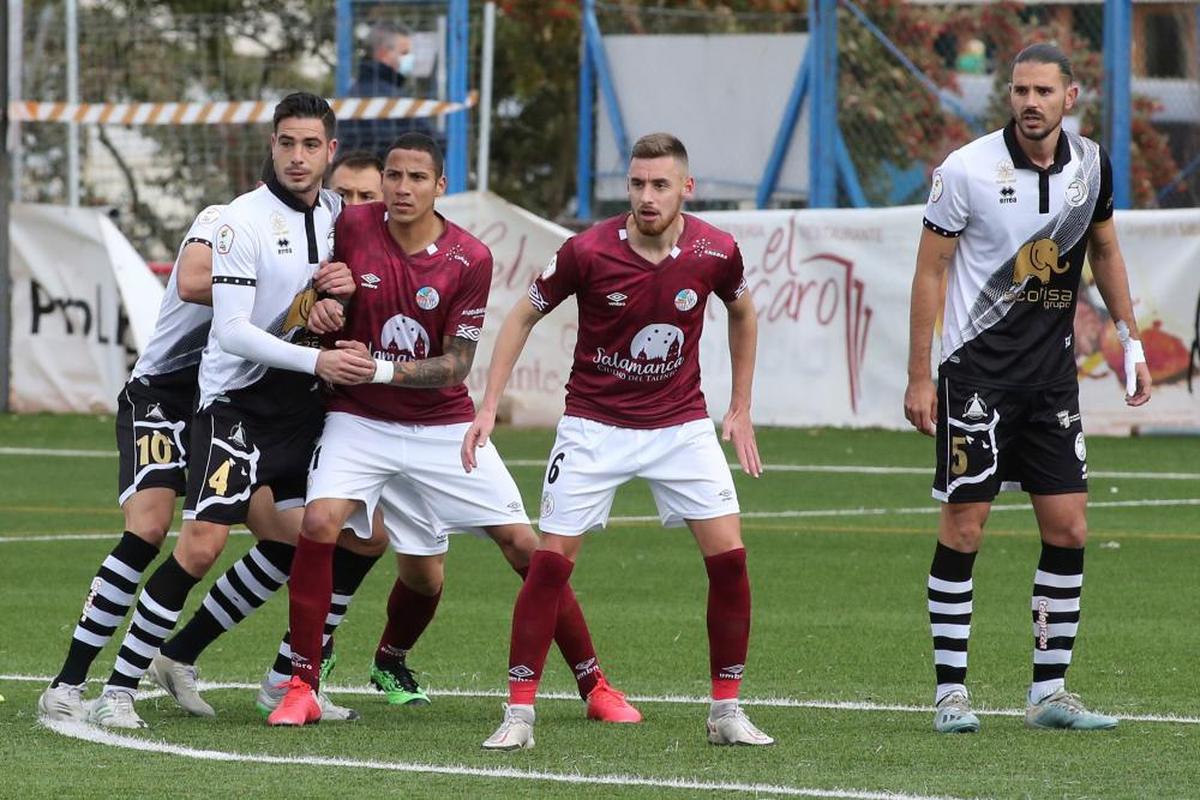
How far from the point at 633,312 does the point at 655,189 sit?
404 millimetres

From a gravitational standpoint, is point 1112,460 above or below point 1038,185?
below

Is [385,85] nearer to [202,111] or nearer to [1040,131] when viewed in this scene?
[202,111]

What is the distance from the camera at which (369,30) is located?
25672mm

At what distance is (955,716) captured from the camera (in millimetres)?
7605

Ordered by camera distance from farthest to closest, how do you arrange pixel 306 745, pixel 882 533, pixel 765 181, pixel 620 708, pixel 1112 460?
1. pixel 765 181
2. pixel 1112 460
3. pixel 882 533
4. pixel 620 708
5. pixel 306 745

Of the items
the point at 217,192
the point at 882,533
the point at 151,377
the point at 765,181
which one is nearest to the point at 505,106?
the point at 217,192

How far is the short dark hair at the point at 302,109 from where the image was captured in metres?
7.90

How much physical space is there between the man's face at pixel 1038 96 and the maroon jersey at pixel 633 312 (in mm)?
1045

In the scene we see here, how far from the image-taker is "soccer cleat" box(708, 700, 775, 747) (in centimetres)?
740

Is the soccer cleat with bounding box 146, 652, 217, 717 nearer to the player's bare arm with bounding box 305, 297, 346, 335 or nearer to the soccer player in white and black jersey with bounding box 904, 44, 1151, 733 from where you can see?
the player's bare arm with bounding box 305, 297, 346, 335

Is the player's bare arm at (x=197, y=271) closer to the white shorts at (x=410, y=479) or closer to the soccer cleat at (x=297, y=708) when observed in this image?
the white shorts at (x=410, y=479)

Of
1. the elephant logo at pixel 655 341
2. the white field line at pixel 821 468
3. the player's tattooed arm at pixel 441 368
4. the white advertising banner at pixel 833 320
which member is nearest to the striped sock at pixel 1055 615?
the elephant logo at pixel 655 341

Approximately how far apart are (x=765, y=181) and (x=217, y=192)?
705 centimetres

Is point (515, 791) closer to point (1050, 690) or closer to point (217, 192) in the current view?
point (1050, 690)
